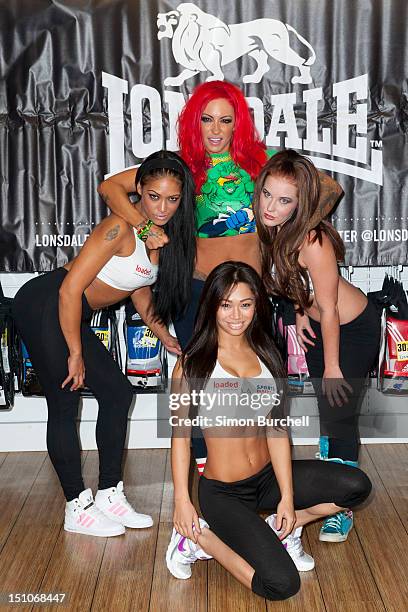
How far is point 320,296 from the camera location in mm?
2908

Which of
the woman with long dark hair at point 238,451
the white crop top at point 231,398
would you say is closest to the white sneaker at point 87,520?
the woman with long dark hair at point 238,451

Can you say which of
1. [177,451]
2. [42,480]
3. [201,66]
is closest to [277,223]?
[177,451]

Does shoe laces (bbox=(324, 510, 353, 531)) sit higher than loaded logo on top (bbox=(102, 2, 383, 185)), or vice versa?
loaded logo on top (bbox=(102, 2, 383, 185))

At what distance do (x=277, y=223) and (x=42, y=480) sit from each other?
1588 mm

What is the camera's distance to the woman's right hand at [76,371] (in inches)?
119

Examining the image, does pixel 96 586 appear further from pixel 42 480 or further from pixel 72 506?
pixel 42 480

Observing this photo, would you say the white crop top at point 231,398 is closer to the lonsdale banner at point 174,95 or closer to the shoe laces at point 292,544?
the shoe laces at point 292,544

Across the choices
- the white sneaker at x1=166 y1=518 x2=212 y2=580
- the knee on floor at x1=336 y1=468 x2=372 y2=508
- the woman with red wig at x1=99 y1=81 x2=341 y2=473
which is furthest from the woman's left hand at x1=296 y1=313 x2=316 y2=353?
the white sneaker at x1=166 y1=518 x2=212 y2=580

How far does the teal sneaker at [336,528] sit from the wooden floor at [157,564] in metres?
0.03

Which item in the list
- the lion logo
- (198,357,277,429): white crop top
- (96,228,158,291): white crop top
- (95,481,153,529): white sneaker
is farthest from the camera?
the lion logo

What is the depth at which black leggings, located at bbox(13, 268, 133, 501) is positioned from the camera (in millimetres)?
→ 3027

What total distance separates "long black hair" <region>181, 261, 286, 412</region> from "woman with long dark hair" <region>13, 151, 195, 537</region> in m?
0.27

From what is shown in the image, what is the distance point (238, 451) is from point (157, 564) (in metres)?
0.48

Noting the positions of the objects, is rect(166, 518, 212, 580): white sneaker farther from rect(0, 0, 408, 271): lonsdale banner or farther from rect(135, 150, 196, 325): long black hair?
rect(0, 0, 408, 271): lonsdale banner
